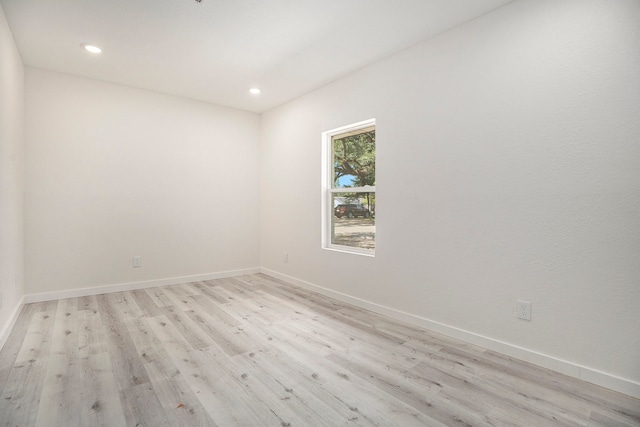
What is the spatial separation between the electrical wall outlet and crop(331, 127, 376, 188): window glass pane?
1710mm

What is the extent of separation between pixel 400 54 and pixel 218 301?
310 cm

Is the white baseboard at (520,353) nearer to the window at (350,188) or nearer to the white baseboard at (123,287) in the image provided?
the window at (350,188)

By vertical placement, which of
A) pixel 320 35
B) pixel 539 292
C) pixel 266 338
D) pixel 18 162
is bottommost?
pixel 266 338

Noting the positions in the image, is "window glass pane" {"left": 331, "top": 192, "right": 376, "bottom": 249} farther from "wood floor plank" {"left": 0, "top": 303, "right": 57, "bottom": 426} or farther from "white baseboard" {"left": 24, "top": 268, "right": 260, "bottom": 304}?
"wood floor plank" {"left": 0, "top": 303, "right": 57, "bottom": 426}

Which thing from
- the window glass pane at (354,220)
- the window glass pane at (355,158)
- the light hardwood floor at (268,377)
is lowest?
the light hardwood floor at (268,377)

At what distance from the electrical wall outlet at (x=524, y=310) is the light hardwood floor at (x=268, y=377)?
12.0 inches

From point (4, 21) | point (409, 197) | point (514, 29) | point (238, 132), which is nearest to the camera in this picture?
point (514, 29)

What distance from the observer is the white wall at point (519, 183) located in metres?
1.84

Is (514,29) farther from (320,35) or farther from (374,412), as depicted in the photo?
(374,412)

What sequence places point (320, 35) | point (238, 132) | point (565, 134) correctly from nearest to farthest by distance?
point (565, 134)
point (320, 35)
point (238, 132)

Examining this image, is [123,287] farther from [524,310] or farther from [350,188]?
[524,310]

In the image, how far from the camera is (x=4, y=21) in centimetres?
245

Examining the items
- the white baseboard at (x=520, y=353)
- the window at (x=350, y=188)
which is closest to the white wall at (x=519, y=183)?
the white baseboard at (x=520, y=353)

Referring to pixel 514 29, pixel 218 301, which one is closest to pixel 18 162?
pixel 218 301
